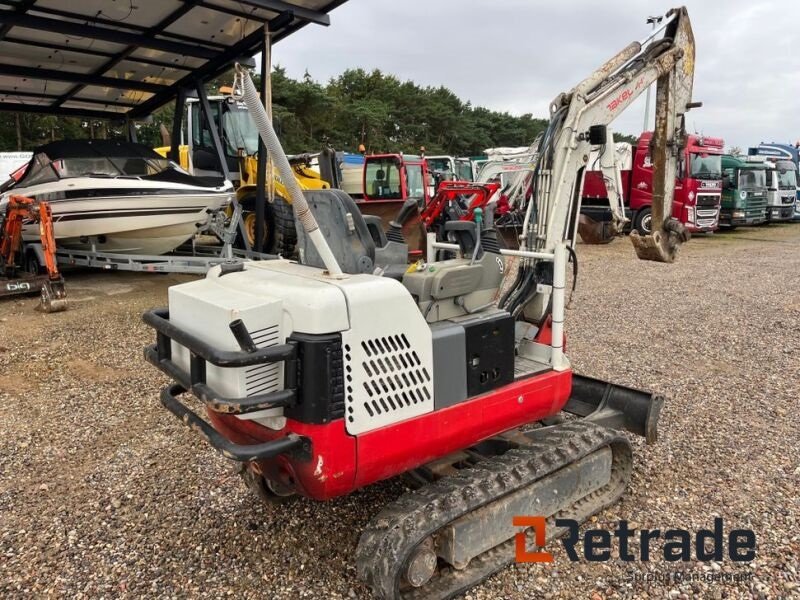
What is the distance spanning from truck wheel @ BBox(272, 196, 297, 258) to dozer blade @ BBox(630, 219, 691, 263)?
6.22m

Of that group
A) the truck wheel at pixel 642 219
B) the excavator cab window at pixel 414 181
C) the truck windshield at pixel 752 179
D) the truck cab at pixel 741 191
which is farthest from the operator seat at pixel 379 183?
the truck windshield at pixel 752 179

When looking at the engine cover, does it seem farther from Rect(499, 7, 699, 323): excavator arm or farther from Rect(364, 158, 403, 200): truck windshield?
Rect(364, 158, 403, 200): truck windshield

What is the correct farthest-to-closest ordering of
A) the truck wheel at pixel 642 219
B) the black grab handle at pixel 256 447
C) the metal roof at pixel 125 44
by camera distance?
the truck wheel at pixel 642 219 < the metal roof at pixel 125 44 < the black grab handle at pixel 256 447

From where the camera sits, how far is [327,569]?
2762 mm

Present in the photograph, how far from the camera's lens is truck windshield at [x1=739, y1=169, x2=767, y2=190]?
18578 mm

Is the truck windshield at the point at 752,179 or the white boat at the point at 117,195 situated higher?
the truck windshield at the point at 752,179

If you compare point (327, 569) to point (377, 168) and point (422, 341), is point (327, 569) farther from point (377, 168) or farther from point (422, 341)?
point (377, 168)

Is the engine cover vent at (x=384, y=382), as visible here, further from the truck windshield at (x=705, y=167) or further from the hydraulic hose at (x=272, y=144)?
the truck windshield at (x=705, y=167)

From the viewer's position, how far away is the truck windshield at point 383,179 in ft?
42.8

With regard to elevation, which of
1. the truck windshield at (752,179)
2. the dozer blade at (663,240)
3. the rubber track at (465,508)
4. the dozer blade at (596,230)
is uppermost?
the truck windshield at (752,179)

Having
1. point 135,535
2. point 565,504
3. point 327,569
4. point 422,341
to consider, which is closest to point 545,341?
point 565,504

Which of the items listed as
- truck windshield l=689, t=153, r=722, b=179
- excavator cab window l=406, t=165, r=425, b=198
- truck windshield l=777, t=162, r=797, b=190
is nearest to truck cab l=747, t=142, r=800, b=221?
truck windshield l=777, t=162, r=797, b=190

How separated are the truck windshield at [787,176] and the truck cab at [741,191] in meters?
2.34

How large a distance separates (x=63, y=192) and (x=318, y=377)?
8.00 meters
